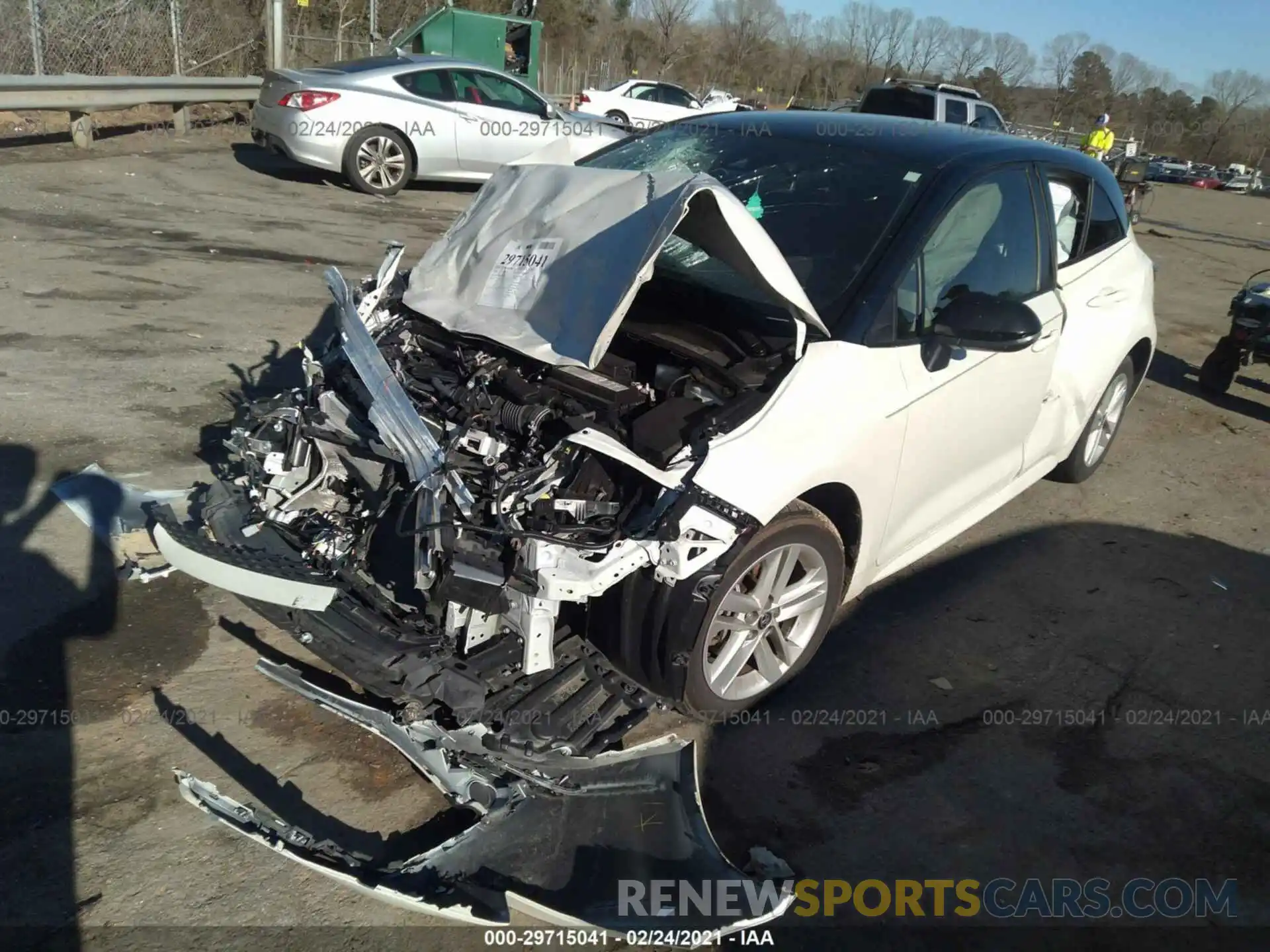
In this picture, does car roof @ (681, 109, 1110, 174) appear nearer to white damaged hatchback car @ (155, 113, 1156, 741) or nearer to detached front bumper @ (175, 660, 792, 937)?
white damaged hatchback car @ (155, 113, 1156, 741)

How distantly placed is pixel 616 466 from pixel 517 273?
102cm

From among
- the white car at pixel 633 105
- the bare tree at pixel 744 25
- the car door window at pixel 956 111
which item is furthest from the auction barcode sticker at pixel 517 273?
the bare tree at pixel 744 25

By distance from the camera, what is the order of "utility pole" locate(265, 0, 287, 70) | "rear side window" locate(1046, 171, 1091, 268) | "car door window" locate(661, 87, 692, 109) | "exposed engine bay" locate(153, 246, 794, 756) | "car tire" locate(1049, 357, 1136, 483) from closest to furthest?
"exposed engine bay" locate(153, 246, 794, 756)
"rear side window" locate(1046, 171, 1091, 268)
"car tire" locate(1049, 357, 1136, 483)
"utility pole" locate(265, 0, 287, 70)
"car door window" locate(661, 87, 692, 109)

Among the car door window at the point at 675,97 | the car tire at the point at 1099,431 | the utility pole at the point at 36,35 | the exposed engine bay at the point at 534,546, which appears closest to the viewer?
the exposed engine bay at the point at 534,546

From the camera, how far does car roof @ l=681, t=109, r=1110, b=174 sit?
3.83 meters

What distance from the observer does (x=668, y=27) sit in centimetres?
4422

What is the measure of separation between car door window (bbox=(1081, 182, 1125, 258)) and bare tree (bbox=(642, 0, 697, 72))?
42359 mm

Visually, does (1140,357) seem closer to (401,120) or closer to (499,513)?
(499,513)

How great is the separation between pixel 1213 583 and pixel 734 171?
123 inches

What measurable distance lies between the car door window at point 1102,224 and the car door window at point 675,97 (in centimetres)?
1782

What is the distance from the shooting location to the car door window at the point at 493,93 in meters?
12.1

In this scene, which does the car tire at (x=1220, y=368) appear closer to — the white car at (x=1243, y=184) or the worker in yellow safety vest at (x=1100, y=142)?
the worker in yellow safety vest at (x=1100, y=142)

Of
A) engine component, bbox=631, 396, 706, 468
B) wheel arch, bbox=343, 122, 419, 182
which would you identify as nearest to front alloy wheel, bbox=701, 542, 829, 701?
engine component, bbox=631, 396, 706, 468

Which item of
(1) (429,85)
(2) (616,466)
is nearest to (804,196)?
(2) (616,466)
